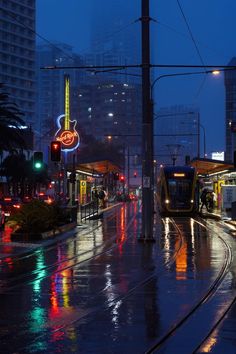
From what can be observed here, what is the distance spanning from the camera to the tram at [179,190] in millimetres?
45938

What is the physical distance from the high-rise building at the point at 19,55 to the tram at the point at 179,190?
136362 mm

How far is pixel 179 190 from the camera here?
4594cm

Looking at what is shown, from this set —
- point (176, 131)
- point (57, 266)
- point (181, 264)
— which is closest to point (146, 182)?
point (181, 264)

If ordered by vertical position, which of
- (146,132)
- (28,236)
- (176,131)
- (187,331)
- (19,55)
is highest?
(19,55)

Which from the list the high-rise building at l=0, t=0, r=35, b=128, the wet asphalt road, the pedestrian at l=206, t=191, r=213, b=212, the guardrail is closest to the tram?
the guardrail

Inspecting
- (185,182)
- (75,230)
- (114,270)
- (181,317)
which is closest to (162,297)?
(181,317)

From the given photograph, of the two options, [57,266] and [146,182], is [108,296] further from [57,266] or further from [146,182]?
[146,182]

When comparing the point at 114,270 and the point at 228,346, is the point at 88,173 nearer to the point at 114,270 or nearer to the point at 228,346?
the point at 114,270

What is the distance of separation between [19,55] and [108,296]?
18174 centimetres

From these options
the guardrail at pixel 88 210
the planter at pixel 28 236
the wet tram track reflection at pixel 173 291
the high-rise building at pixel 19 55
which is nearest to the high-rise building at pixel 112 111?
the high-rise building at pixel 19 55

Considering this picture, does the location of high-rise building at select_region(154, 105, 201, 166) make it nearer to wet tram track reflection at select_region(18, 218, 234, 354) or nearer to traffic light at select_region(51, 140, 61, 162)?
traffic light at select_region(51, 140, 61, 162)

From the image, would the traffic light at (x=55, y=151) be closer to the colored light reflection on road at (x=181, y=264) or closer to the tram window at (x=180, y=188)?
the colored light reflection on road at (x=181, y=264)

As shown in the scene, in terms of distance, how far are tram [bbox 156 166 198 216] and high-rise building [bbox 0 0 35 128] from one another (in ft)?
447

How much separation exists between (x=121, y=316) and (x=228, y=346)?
2.40m
